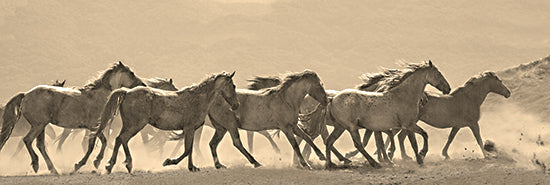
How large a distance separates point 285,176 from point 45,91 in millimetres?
5036

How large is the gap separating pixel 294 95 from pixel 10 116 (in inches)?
202

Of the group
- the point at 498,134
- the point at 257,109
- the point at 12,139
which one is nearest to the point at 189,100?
the point at 257,109

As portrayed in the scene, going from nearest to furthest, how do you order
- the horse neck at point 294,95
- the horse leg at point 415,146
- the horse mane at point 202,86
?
1. the horse mane at point 202,86
2. the horse leg at point 415,146
3. the horse neck at point 294,95

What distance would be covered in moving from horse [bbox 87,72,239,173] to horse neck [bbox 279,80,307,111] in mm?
1013

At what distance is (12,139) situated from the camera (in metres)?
26.8

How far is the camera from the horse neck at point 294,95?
15.3 metres

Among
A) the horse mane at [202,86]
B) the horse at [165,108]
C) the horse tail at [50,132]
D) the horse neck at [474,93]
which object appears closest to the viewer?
the horse at [165,108]

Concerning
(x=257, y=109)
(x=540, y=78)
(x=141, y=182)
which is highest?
(x=540, y=78)

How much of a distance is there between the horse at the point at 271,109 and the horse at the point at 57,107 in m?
2.07

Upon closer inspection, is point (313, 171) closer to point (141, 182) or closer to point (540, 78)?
point (141, 182)

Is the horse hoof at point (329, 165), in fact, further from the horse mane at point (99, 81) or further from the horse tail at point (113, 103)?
the horse mane at point (99, 81)

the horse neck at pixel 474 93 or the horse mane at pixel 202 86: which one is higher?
the horse neck at pixel 474 93

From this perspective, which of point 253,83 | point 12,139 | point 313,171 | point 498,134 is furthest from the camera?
point 12,139

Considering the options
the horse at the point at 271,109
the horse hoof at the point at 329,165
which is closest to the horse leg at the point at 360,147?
the horse hoof at the point at 329,165
